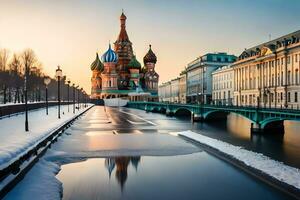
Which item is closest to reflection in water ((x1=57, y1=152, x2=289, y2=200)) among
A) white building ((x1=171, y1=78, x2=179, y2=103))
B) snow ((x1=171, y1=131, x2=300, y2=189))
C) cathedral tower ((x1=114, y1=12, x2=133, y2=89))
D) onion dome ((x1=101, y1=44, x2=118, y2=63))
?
snow ((x1=171, y1=131, x2=300, y2=189))

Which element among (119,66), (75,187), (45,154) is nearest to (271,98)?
(45,154)

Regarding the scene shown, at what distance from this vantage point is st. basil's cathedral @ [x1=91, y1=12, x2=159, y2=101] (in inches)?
5871

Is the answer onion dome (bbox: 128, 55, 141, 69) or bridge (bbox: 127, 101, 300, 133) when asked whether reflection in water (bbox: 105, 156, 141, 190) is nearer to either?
bridge (bbox: 127, 101, 300, 133)

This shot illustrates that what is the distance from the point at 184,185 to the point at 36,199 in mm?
6822

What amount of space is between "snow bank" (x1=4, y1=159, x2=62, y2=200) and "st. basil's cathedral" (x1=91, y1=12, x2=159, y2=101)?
424 feet

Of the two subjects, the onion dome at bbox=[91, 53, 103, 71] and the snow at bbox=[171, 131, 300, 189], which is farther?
the onion dome at bbox=[91, 53, 103, 71]

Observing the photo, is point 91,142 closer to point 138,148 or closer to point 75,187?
point 138,148

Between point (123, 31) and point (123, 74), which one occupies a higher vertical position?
point (123, 31)

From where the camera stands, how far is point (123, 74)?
155625 millimetres

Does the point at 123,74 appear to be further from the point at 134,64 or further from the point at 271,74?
the point at 271,74

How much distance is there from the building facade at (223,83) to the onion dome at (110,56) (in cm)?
4696

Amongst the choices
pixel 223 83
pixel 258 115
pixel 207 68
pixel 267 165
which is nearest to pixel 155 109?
pixel 223 83

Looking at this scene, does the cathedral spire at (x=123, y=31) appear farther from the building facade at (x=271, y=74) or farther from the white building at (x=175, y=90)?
the building facade at (x=271, y=74)

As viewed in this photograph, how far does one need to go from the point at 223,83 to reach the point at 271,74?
29783mm
